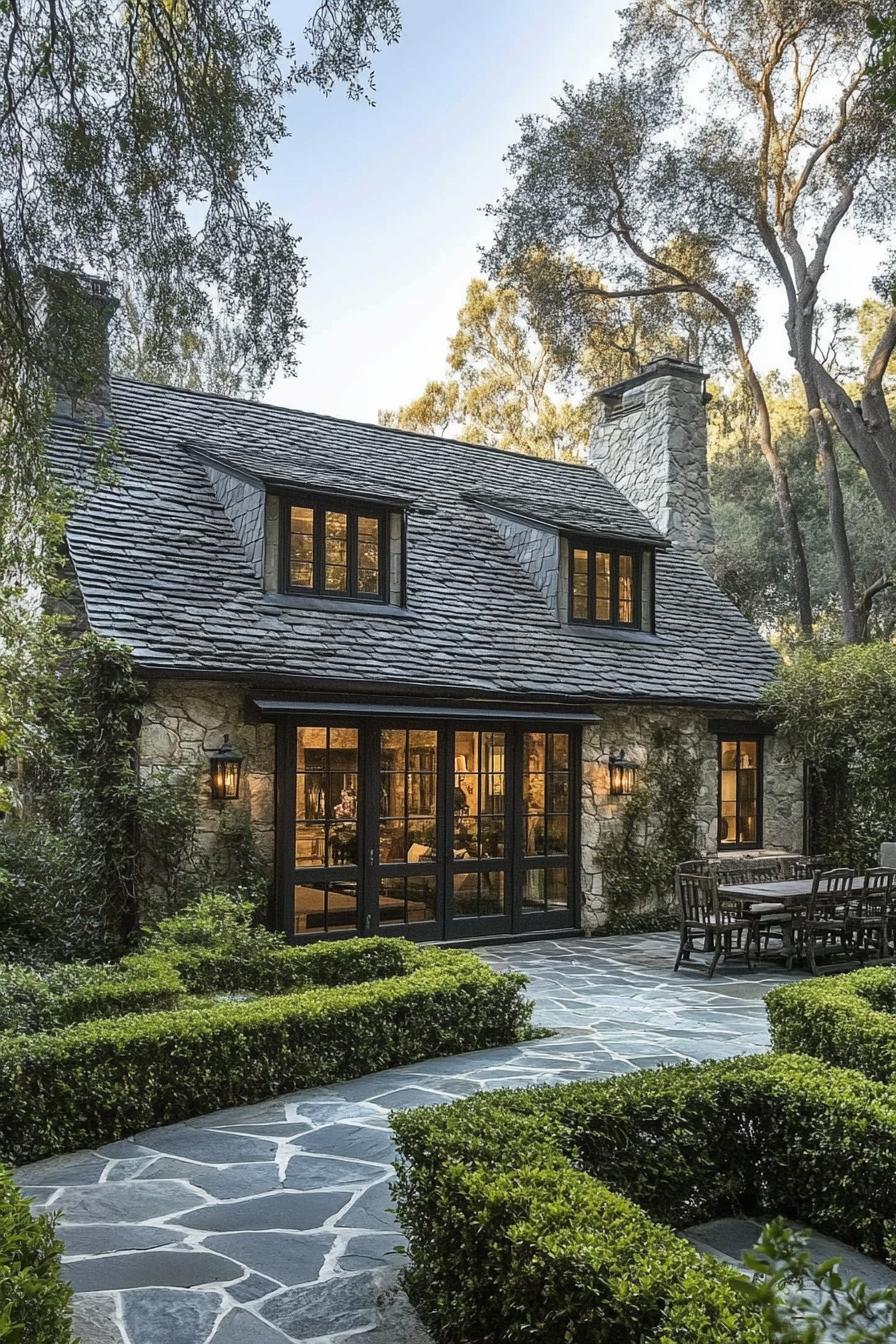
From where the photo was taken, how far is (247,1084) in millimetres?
6414

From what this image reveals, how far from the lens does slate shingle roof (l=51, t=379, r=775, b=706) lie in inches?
432

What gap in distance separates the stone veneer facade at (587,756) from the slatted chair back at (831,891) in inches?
124

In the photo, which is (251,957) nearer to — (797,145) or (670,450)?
(670,450)

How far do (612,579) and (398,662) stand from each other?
14.1 ft

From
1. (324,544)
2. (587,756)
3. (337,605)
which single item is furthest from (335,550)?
(587,756)

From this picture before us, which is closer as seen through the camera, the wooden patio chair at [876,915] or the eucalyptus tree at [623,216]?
the wooden patio chair at [876,915]

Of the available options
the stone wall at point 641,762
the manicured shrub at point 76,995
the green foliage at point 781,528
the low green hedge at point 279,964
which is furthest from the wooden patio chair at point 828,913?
the green foliage at point 781,528

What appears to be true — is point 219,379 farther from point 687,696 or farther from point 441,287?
point 687,696

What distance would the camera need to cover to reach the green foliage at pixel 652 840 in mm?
13398

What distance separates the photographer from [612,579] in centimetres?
1485

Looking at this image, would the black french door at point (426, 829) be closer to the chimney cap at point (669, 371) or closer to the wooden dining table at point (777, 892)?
the wooden dining table at point (777, 892)

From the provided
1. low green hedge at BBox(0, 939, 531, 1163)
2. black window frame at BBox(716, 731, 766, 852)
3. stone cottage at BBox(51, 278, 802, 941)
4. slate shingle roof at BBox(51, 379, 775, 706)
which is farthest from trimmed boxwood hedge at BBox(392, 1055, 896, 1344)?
black window frame at BBox(716, 731, 766, 852)

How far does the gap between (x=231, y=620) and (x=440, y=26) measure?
5.75 m

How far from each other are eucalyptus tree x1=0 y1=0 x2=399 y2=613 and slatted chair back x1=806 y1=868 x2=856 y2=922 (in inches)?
293
